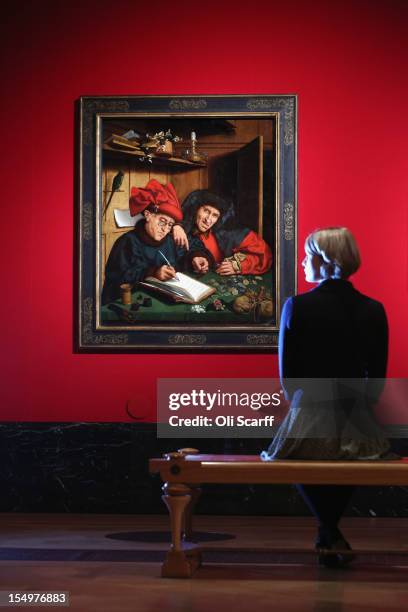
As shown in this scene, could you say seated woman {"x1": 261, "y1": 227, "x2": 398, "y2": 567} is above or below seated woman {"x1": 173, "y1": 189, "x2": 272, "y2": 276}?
below

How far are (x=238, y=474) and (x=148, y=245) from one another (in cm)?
304

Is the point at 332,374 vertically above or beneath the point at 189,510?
above

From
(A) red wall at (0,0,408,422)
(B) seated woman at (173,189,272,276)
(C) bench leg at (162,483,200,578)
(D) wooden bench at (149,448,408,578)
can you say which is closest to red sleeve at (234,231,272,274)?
(B) seated woman at (173,189,272,276)

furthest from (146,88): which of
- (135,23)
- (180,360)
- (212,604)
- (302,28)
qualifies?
(212,604)

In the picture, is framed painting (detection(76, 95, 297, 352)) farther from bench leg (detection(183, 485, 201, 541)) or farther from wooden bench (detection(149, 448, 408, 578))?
wooden bench (detection(149, 448, 408, 578))

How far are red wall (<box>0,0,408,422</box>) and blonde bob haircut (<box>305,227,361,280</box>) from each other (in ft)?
8.22

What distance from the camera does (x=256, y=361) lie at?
305 inches

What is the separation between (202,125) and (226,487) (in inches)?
105

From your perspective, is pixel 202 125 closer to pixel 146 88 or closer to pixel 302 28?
pixel 146 88

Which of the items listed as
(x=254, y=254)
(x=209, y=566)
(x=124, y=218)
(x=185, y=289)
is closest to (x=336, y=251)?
(x=209, y=566)

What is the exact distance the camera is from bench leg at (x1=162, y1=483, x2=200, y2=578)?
5.07 meters

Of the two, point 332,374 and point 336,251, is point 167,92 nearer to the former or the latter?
point 336,251

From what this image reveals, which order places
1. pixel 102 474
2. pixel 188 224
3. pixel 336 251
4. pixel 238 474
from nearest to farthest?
pixel 238 474
pixel 336 251
pixel 102 474
pixel 188 224

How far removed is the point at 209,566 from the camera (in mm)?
5391
